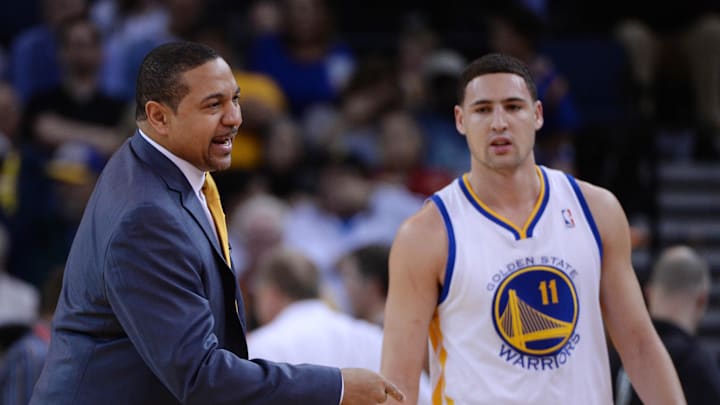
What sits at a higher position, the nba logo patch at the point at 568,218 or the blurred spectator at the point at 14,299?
the nba logo patch at the point at 568,218

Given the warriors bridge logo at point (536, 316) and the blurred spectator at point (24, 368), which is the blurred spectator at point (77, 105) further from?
the warriors bridge logo at point (536, 316)

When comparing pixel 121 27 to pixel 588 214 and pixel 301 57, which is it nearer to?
pixel 301 57

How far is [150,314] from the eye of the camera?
10.4 feet

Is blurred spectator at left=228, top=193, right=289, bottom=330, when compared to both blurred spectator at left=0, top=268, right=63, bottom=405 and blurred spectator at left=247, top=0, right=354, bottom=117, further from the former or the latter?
blurred spectator at left=0, top=268, right=63, bottom=405

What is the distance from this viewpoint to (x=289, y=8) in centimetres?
917

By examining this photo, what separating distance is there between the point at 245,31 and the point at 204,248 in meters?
6.70

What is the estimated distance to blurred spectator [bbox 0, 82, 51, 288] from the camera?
8086 millimetres

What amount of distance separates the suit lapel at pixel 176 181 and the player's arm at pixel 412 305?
2.76ft

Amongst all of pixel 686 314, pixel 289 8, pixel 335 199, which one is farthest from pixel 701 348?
pixel 289 8

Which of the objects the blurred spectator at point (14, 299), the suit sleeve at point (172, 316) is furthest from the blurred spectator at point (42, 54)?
the suit sleeve at point (172, 316)

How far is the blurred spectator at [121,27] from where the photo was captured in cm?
888

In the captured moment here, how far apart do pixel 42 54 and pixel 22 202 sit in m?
1.38

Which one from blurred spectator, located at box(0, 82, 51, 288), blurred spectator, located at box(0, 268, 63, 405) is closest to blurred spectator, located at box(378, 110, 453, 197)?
blurred spectator, located at box(0, 82, 51, 288)

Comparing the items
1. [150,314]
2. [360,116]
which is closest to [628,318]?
[150,314]
